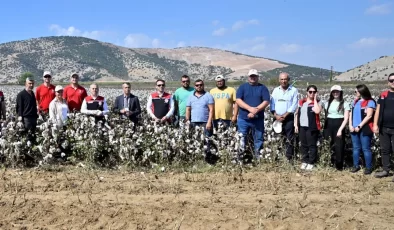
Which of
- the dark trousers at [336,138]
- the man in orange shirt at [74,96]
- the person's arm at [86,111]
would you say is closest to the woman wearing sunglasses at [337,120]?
the dark trousers at [336,138]

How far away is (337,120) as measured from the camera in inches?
317

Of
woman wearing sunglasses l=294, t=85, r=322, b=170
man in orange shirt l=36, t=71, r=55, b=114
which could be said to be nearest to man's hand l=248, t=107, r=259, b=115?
woman wearing sunglasses l=294, t=85, r=322, b=170

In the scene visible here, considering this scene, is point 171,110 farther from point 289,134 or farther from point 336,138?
point 336,138

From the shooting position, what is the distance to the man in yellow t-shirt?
8430 mm

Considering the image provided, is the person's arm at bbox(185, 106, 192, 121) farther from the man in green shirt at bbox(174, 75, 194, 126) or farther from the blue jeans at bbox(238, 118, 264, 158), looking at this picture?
the blue jeans at bbox(238, 118, 264, 158)

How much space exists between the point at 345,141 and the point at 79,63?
12492cm

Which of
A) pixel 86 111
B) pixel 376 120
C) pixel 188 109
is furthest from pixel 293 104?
pixel 86 111

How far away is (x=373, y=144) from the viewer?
857 centimetres

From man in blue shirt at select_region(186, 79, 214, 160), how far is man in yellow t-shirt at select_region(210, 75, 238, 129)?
0.23 meters

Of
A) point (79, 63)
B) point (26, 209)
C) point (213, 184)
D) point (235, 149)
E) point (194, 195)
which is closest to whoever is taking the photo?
point (26, 209)

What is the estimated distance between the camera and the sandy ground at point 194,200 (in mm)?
5348

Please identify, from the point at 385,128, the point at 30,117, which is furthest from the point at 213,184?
the point at 30,117

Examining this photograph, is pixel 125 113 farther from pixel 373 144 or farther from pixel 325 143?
pixel 373 144

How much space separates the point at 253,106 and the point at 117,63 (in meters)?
135
